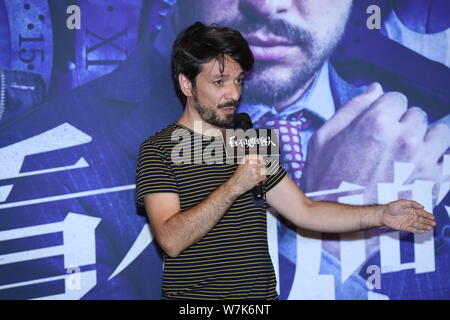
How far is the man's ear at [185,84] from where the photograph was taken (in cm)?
265

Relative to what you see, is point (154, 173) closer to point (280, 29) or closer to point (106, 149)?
point (106, 149)

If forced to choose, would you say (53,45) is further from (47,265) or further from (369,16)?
(369,16)

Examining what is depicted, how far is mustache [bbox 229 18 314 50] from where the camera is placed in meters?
3.09

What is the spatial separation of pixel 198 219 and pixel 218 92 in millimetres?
615

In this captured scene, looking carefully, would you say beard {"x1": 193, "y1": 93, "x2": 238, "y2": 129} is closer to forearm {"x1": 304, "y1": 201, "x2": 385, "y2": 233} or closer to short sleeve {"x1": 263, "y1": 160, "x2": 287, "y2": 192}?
short sleeve {"x1": 263, "y1": 160, "x2": 287, "y2": 192}

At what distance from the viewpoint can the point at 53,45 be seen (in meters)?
2.89

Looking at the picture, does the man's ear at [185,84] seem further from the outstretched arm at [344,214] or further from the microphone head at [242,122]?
the outstretched arm at [344,214]

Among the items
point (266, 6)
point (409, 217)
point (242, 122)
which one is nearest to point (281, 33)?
point (266, 6)

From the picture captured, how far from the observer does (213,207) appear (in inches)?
88.3

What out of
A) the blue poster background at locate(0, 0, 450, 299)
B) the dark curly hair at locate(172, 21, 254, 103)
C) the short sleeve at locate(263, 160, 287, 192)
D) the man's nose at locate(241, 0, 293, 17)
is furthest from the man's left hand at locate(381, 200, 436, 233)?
the man's nose at locate(241, 0, 293, 17)

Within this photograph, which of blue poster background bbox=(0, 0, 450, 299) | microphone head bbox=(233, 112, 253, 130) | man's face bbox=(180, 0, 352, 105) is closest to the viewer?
microphone head bbox=(233, 112, 253, 130)

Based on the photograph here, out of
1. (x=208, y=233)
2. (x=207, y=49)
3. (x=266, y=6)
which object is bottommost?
(x=208, y=233)

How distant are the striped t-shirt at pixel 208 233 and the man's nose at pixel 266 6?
903mm
